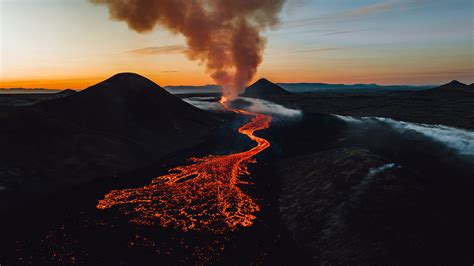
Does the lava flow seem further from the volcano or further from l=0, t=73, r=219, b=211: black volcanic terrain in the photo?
the volcano

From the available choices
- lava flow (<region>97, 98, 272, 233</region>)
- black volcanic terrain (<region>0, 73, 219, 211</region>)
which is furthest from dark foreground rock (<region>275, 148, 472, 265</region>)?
black volcanic terrain (<region>0, 73, 219, 211</region>)

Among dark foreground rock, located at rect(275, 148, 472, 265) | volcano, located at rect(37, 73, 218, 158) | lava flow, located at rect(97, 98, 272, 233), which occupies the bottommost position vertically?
lava flow, located at rect(97, 98, 272, 233)

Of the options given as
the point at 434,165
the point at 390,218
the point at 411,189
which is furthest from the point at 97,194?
the point at 434,165

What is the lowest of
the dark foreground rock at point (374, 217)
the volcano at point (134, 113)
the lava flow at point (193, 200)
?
the lava flow at point (193, 200)

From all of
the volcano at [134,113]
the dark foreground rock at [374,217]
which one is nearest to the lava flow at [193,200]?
the dark foreground rock at [374,217]

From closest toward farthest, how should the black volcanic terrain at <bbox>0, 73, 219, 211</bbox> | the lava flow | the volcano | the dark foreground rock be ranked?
the dark foreground rock → the lava flow → the black volcanic terrain at <bbox>0, 73, 219, 211</bbox> → the volcano

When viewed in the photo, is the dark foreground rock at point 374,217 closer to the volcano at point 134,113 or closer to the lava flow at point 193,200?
the lava flow at point 193,200

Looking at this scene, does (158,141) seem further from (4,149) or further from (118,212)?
(118,212)
